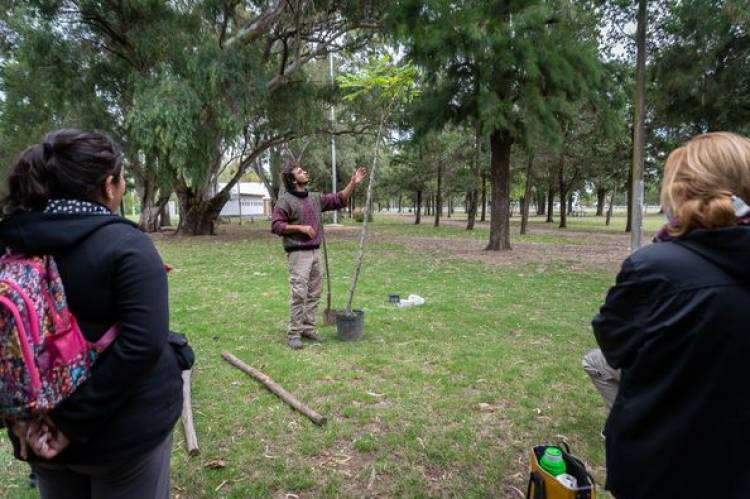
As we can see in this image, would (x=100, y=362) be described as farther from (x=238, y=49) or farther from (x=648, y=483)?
(x=238, y=49)

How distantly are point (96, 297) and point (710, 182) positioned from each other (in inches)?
71.0

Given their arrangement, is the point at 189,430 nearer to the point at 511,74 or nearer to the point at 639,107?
the point at 639,107

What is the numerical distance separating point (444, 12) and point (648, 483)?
14.4 ft

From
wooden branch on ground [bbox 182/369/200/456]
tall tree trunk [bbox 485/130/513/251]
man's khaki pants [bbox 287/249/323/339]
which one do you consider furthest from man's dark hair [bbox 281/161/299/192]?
tall tree trunk [bbox 485/130/513/251]

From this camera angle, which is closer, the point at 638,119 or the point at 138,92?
the point at 638,119

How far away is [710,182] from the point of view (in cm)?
138

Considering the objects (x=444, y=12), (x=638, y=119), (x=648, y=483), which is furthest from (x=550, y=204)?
(x=648, y=483)

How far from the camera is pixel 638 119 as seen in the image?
818cm

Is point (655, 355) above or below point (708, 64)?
below

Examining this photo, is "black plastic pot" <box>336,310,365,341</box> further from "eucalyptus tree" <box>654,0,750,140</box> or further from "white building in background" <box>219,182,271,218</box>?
"white building in background" <box>219,182,271,218</box>

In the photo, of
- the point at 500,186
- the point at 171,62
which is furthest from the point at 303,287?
the point at 171,62

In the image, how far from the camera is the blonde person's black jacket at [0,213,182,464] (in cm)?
138

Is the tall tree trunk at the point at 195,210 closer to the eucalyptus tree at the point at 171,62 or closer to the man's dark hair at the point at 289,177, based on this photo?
the eucalyptus tree at the point at 171,62

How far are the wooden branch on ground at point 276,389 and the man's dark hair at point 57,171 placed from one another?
2.45 metres
